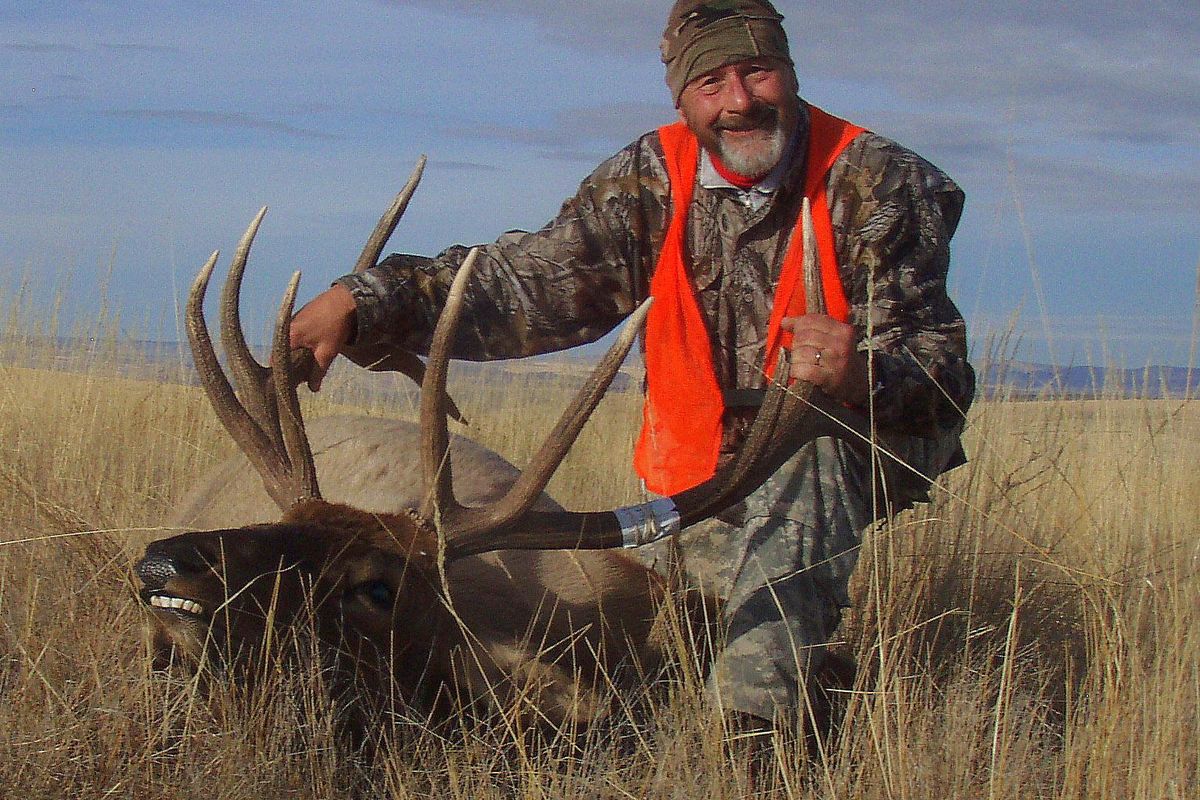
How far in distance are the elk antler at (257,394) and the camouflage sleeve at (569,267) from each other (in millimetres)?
682

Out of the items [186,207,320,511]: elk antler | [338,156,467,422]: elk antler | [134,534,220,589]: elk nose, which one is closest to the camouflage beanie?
[338,156,467,422]: elk antler

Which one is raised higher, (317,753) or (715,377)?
(715,377)

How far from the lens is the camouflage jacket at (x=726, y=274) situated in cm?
399

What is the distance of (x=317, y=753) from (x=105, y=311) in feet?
20.6

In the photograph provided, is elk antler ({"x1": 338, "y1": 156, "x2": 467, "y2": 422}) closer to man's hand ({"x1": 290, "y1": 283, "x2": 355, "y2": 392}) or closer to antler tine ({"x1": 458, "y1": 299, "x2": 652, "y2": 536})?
man's hand ({"x1": 290, "y1": 283, "x2": 355, "y2": 392})

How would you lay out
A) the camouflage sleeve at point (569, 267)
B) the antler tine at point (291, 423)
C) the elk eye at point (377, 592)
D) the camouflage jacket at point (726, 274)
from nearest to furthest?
1. the elk eye at point (377, 592)
2. the antler tine at point (291, 423)
3. the camouflage jacket at point (726, 274)
4. the camouflage sleeve at point (569, 267)

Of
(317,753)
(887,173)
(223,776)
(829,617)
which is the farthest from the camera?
(887,173)

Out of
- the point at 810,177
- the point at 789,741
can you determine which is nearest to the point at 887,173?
the point at 810,177

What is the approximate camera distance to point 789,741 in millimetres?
3594

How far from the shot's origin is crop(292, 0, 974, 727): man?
152 inches

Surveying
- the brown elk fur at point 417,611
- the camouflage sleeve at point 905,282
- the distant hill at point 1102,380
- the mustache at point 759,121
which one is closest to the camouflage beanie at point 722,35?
the mustache at point 759,121

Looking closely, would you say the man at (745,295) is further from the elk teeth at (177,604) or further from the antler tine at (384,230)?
the elk teeth at (177,604)

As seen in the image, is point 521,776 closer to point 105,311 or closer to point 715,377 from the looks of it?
point 715,377

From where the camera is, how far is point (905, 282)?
13.3ft
